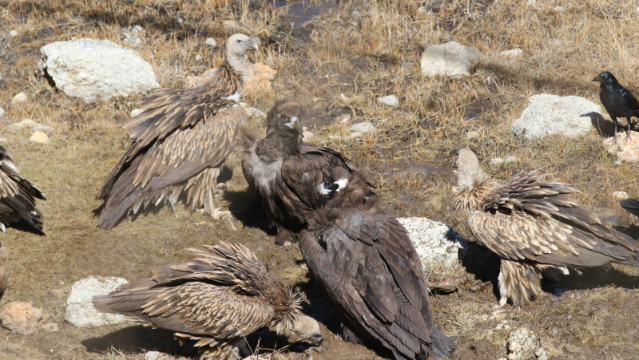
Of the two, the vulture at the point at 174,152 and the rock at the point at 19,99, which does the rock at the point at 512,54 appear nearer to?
the vulture at the point at 174,152

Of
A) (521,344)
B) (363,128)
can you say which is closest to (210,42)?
(363,128)

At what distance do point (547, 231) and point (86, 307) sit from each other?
13.3 feet

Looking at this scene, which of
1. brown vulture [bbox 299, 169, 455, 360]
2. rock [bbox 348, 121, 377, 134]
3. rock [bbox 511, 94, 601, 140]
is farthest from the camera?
rock [bbox 348, 121, 377, 134]

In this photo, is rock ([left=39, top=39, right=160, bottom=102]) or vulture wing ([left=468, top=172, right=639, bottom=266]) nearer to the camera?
vulture wing ([left=468, top=172, right=639, bottom=266])

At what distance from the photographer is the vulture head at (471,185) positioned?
5.20 metres

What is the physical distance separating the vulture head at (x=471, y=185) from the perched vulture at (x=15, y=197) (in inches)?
177

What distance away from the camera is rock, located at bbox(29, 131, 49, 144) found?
24.9 ft

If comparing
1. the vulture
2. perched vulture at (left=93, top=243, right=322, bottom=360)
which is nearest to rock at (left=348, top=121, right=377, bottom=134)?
the vulture

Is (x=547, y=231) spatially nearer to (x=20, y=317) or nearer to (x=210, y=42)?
(x=20, y=317)

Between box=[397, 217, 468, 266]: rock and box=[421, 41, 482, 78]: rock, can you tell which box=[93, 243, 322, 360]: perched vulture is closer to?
box=[397, 217, 468, 266]: rock

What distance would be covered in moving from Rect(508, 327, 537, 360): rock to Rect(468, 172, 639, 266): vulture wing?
699 mm

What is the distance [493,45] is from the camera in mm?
9359

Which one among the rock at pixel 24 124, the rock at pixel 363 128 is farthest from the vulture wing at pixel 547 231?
the rock at pixel 24 124

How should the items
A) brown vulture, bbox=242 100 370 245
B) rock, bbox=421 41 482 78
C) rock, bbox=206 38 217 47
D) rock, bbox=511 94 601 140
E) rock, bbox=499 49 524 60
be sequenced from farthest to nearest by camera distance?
rock, bbox=206 38 217 47
rock, bbox=499 49 524 60
rock, bbox=421 41 482 78
rock, bbox=511 94 601 140
brown vulture, bbox=242 100 370 245
